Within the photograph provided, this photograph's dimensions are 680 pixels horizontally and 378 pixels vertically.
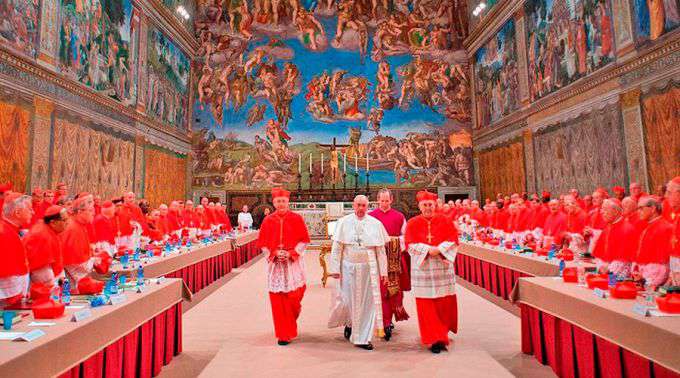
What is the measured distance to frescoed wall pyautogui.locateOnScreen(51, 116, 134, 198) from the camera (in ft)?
36.2

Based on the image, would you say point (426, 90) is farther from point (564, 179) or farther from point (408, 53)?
point (564, 179)

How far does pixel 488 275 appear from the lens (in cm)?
858

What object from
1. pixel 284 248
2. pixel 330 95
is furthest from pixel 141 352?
pixel 330 95

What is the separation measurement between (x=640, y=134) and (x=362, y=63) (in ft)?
51.6

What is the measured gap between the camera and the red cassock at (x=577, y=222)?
270 inches

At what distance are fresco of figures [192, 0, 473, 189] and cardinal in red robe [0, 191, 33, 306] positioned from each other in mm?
18463

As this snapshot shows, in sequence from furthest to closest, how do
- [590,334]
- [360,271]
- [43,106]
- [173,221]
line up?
[173,221] < [43,106] < [360,271] < [590,334]

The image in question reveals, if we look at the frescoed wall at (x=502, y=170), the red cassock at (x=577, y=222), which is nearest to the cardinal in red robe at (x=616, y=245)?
the red cassock at (x=577, y=222)

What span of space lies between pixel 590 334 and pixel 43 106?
12.3m

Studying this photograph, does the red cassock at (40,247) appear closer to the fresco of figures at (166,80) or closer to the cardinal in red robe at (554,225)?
the cardinal in red robe at (554,225)

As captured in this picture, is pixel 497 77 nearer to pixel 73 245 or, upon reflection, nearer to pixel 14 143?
pixel 14 143

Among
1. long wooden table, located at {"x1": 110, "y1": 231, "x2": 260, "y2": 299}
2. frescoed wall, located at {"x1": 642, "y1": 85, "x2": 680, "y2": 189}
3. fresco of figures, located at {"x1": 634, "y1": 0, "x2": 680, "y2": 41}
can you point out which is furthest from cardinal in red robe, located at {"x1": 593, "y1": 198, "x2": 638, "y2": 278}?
fresco of figures, located at {"x1": 634, "y1": 0, "x2": 680, "y2": 41}

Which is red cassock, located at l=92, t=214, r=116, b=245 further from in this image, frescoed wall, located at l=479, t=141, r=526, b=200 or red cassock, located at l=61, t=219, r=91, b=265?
frescoed wall, located at l=479, t=141, r=526, b=200

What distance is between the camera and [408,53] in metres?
23.0
